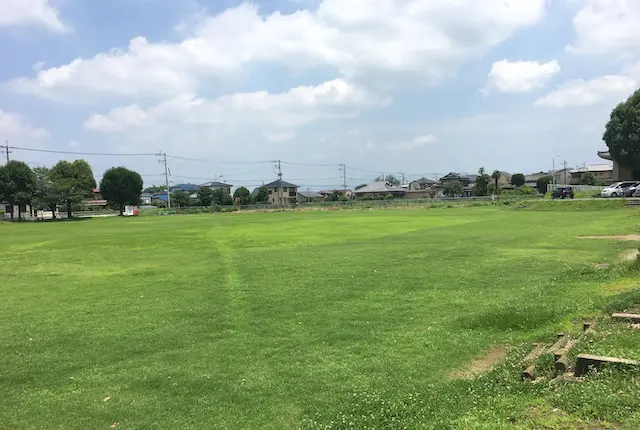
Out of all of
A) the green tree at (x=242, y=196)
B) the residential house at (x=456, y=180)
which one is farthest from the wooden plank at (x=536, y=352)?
the residential house at (x=456, y=180)

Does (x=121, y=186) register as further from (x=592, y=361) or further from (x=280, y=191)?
(x=592, y=361)

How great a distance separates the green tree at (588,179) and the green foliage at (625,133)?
26.6 meters

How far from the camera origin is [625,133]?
2462 inches

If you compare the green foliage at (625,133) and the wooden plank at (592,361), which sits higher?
the green foliage at (625,133)

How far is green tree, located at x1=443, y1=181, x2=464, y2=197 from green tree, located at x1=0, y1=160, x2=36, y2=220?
3840 inches

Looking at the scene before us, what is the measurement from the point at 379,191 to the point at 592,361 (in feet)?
450

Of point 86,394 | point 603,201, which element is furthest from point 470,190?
point 86,394

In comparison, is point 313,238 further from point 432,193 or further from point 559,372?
point 432,193

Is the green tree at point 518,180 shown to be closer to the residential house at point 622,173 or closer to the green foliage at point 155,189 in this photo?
the residential house at point 622,173

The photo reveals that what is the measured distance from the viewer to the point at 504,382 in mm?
6254

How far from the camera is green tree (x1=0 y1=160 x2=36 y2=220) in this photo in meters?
80.6

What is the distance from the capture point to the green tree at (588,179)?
92037 millimetres

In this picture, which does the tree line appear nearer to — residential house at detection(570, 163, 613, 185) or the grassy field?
the grassy field

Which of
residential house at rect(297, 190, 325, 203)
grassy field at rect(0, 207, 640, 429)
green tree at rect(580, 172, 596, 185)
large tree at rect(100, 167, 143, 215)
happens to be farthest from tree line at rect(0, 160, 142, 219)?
green tree at rect(580, 172, 596, 185)
